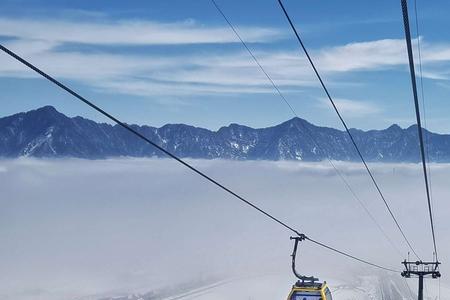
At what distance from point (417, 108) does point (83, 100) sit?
9441mm

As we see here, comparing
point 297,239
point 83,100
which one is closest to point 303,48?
point 83,100

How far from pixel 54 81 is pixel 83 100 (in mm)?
1047

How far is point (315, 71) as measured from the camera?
734 inches

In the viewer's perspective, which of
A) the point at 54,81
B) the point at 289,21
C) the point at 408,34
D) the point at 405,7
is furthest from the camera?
the point at 289,21

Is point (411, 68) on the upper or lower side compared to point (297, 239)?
upper

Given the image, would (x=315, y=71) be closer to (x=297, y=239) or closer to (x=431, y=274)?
(x=297, y=239)

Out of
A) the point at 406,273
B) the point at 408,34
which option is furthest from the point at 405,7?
the point at 406,273

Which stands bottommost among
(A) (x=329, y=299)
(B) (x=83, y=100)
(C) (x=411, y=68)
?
(A) (x=329, y=299)

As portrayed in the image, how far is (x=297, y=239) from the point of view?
44.0 meters

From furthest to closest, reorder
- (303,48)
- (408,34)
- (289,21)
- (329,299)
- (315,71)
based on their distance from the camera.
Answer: (329,299)
(315,71)
(303,48)
(289,21)
(408,34)

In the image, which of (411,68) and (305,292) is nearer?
(411,68)

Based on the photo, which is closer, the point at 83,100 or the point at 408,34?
the point at 408,34

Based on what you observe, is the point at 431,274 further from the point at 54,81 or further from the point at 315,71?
the point at 54,81

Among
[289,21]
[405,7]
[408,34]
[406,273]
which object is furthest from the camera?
[406,273]
